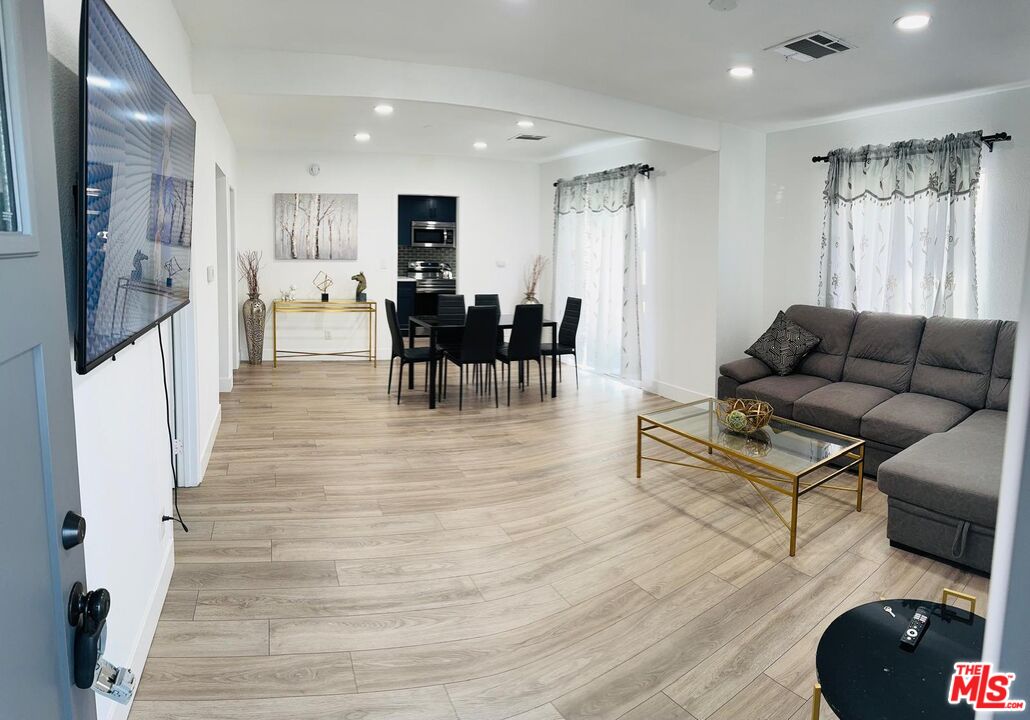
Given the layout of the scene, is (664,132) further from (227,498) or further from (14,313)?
(14,313)

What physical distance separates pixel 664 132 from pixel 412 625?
4.52 m

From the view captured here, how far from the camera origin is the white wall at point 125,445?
1.61 m

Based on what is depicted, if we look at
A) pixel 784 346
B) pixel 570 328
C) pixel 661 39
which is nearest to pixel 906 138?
pixel 784 346

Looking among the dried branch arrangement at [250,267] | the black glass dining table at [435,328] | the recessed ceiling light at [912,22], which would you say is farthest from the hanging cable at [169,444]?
the dried branch arrangement at [250,267]

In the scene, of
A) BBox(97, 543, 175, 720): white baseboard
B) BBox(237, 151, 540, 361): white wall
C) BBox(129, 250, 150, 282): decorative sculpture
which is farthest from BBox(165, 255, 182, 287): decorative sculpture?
BBox(237, 151, 540, 361): white wall

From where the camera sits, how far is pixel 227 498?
12.4 ft

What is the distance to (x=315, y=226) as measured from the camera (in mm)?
8414

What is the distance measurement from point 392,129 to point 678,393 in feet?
12.7

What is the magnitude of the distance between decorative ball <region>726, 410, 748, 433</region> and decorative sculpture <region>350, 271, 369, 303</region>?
18.6 feet

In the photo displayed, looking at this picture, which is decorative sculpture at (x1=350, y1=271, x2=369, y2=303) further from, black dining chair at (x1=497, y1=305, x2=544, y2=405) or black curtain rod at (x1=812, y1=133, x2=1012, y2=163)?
black curtain rod at (x1=812, y1=133, x2=1012, y2=163)

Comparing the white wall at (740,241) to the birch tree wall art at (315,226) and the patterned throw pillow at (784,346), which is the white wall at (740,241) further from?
the birch tree wall art at (315,226)

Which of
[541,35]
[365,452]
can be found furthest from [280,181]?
[541,35]

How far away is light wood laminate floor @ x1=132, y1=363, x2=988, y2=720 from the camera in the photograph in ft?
7.20

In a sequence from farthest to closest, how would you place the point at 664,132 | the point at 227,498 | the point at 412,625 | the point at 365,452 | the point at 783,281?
the point at 783,281, the point at 664,132, the point at 365,452, the point at 227,498, the point at 412,625
